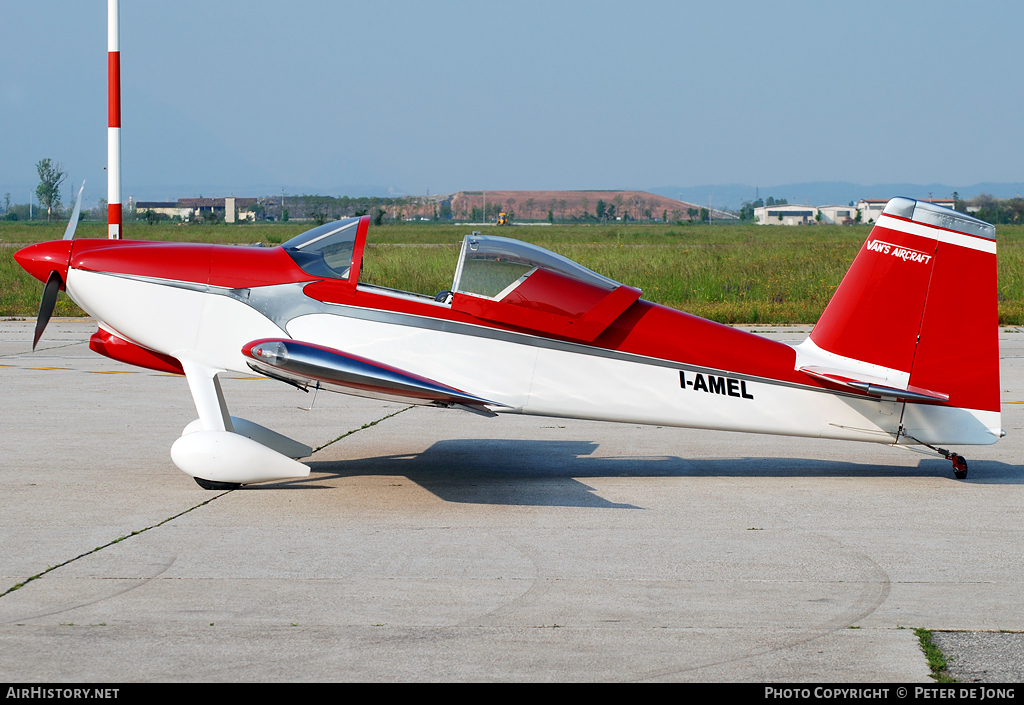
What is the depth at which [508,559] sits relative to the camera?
5.75m

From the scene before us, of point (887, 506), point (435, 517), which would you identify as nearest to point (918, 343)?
point (887, 506)

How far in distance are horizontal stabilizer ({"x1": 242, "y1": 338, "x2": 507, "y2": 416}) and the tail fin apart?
2.90 meters

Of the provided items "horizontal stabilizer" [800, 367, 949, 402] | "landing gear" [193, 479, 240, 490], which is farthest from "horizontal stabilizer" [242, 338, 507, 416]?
"horizontal stabilizer" [800, 367, 949, 402]

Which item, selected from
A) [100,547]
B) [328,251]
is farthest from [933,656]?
[328,251]

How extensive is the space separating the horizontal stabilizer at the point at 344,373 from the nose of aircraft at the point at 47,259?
5.63 feet

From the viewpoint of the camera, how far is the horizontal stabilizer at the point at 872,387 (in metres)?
Result: 7.14

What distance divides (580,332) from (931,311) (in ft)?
8.47

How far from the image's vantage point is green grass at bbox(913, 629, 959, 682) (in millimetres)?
4078

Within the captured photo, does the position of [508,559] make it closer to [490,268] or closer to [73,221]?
[490,268]

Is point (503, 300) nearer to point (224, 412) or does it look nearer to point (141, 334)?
point (224, 412)

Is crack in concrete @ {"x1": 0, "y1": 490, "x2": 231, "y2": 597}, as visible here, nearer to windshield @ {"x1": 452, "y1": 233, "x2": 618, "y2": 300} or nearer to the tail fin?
windshield @ {"x1": 452, "y1": 233, "x2": 618, "y2": 300}

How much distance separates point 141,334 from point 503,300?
268 cm

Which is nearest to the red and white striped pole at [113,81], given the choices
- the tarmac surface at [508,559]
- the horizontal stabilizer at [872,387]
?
the tarmac surface at [508,559]

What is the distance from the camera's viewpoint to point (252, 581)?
5.26m
